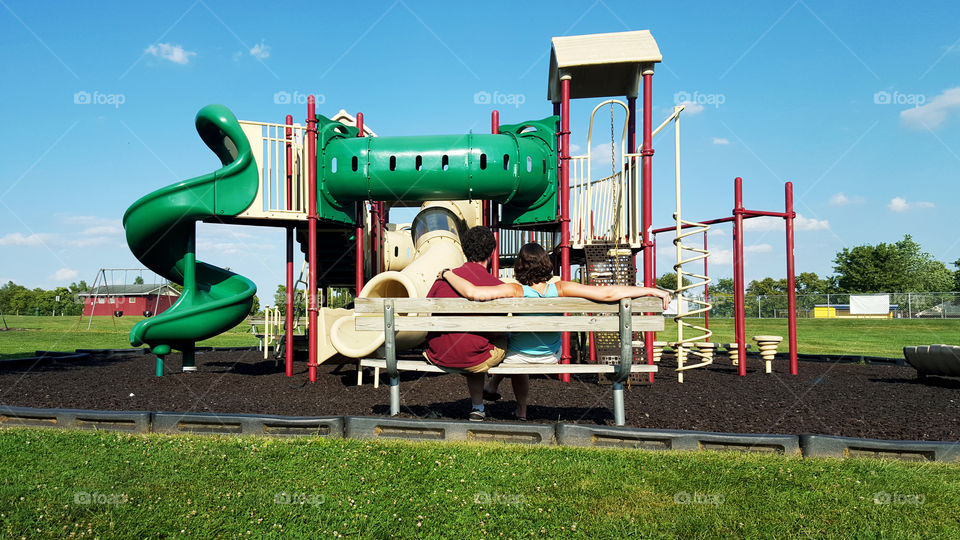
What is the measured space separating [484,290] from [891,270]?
2672 inches

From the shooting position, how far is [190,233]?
9.91 m

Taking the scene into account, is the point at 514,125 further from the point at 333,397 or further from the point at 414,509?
the point at 414,509

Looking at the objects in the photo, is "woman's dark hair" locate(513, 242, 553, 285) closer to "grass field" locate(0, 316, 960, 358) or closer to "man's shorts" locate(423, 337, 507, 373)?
"man's shorts" locate(423, 337, 507, 373)

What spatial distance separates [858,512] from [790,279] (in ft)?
27.7

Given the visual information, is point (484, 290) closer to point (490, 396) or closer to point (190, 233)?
point (490, 396)

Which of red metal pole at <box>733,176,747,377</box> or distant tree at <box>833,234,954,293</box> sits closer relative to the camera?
red metal pole at <box>733,176,747,377</box>

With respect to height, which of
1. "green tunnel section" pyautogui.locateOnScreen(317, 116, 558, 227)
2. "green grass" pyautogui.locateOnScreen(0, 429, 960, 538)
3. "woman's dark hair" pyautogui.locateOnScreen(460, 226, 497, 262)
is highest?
"green tunnel section" pyautogui.locateOnScreen(317, 116, 558, 227)

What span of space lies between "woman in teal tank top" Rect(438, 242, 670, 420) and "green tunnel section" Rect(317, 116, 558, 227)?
440 cm

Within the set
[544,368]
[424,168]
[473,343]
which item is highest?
[424,168]

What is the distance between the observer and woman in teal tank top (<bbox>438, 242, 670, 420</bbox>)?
4.80 metres

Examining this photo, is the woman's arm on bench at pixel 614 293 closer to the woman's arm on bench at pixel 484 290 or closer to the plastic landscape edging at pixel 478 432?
the woman's arm on bench at pixel 484 290

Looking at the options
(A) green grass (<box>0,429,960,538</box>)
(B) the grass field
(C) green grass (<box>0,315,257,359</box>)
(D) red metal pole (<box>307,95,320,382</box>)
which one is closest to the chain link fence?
(B) the grass field

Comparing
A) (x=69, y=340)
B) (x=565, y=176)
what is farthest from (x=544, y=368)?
(x=69, y=340)

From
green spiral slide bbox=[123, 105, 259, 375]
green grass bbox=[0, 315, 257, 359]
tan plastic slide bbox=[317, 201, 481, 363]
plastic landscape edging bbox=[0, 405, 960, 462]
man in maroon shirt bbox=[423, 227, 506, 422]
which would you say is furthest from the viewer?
green grass bbox=[0, 315, 257, 359]
